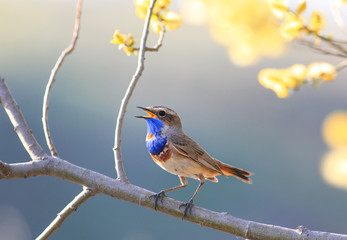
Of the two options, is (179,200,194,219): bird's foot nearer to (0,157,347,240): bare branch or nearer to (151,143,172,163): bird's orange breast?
(0,157,347,240): bare branch

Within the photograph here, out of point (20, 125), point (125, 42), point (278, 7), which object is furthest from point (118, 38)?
point (278, 7)

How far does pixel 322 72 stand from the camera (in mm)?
1225

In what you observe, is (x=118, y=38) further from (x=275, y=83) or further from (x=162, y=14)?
(x=275, y=83)

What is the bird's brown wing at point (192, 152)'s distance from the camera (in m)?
1.96

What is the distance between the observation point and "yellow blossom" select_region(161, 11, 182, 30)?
65.4 inches

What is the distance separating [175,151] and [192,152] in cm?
9

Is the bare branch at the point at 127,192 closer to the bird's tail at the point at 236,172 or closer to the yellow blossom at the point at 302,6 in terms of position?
the bird's tail at the point at 236,172

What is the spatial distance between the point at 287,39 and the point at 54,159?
896mm

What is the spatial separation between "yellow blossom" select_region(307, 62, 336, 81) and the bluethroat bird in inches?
32.1

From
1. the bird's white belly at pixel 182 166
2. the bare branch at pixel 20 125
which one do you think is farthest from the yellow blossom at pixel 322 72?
the bare branch at pixel 20 125

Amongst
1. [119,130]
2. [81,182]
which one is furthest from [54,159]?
[119,130]

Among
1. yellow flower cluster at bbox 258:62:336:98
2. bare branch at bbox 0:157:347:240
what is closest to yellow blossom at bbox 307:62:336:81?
yellow flower cluster at bbox 258:62:336:98

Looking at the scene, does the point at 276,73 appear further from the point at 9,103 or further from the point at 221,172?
the point at 9,103

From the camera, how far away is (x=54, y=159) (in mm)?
1539
